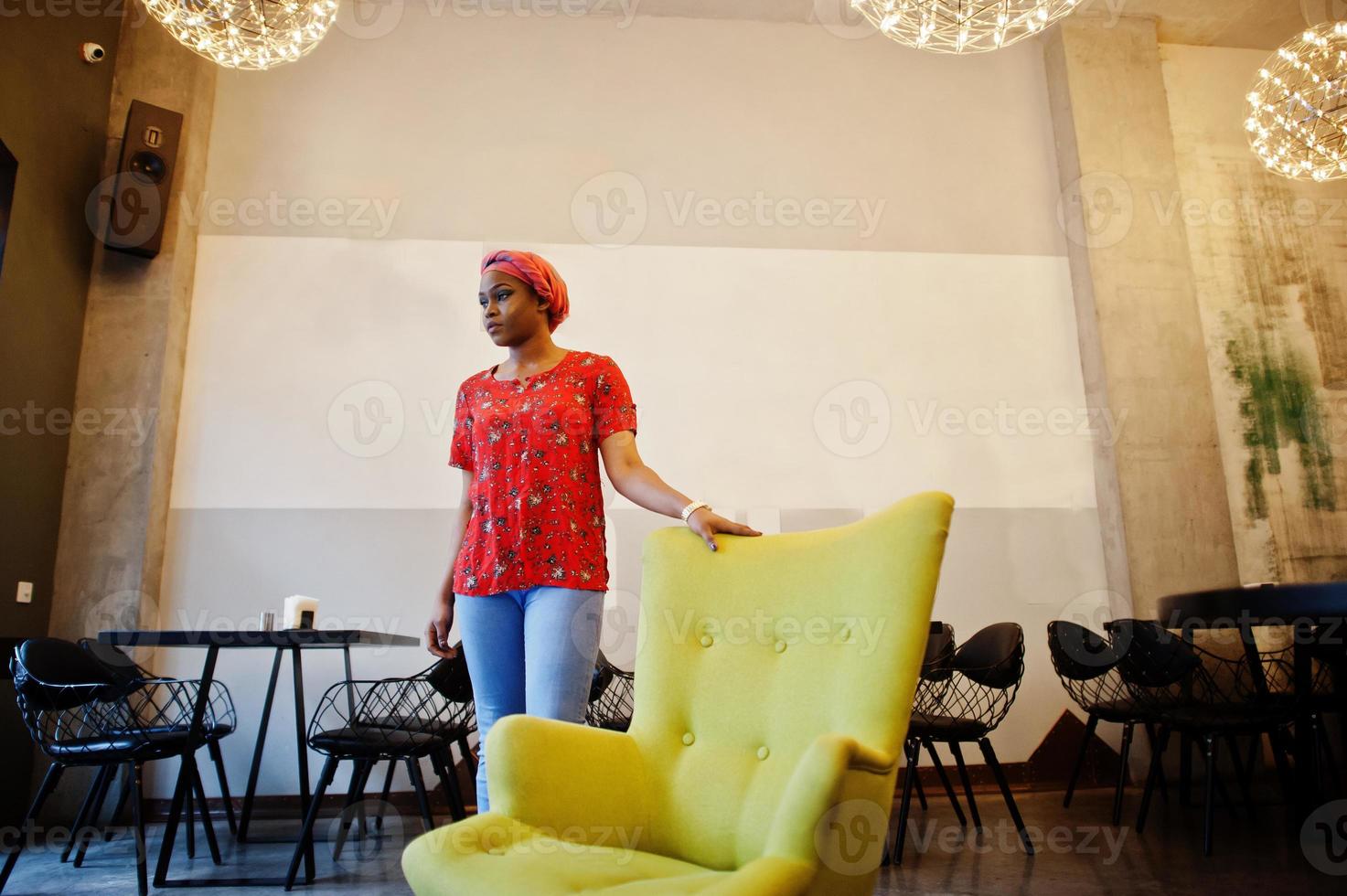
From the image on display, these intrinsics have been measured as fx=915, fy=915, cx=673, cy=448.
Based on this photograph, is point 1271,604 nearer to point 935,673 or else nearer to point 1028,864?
point 1028,864

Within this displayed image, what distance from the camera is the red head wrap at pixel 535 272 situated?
209 cm

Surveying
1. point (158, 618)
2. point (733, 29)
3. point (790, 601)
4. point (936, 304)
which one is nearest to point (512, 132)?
point (733, 29)

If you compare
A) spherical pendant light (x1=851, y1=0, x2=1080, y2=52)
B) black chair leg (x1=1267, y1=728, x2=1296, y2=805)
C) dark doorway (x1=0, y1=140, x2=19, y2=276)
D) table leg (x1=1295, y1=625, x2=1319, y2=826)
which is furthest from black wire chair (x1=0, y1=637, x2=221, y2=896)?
black chair leg (x1=1267, y1=728, x2=1296, y2=805)

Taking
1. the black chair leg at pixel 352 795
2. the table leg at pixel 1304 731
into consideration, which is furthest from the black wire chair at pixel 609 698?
the table leg at pixel 1304 731

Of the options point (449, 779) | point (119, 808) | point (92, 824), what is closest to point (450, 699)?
point (449, 779)

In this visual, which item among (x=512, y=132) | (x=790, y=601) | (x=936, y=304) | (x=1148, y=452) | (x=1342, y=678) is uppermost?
(x=512, y=132)

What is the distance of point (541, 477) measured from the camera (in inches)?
79.6

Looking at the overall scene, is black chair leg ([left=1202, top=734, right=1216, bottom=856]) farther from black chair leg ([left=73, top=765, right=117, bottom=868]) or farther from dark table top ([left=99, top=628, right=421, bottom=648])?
black chair leg ([left=73, top=765, right=117, bottom=868])

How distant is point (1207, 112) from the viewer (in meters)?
5.64

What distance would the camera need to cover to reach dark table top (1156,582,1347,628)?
7.07 ft

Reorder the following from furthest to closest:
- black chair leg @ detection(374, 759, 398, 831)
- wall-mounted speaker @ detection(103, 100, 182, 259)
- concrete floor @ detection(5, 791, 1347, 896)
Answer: wall-mounted speaker @ detection(103, 100, 182, 259), black chair leg @ detection(374, 759, 398, 831), concrete floor @ detection(5, 791, 1347, 896)

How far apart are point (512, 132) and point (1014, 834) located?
426 centimetres

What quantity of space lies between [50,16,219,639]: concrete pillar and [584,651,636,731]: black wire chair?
2.19 meters

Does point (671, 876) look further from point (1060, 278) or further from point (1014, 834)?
point (1060, 278)
